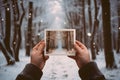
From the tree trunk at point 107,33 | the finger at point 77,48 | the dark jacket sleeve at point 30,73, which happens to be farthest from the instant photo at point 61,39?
the tree trunk at point 107,33

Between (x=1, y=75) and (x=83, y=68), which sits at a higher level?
(x=83, y=68)

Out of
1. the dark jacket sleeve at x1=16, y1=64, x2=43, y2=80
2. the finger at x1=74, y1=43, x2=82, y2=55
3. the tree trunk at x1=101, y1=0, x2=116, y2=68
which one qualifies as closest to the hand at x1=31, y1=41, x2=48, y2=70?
the dark jacket sleeve at x1=16, y1=64, x2=43, y2=80

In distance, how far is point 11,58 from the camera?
12.1 metres

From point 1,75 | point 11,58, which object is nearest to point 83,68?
point 1,75

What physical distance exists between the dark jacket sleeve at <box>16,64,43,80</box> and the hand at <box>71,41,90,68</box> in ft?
1.11

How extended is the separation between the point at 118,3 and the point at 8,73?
10185 mm

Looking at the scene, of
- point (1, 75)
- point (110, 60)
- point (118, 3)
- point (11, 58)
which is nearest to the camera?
point (1, 75)

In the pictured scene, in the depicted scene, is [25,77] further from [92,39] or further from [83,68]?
[92,39]

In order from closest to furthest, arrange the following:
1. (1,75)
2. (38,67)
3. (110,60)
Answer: (38,67) → (1,75) → (110,60)

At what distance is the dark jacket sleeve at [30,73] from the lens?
87.8 inches

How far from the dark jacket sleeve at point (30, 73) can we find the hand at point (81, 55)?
1.11ft

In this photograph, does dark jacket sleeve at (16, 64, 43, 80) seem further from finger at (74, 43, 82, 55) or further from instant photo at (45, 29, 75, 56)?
instant photo at (45, 29, 75, 56)

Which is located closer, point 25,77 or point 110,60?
point 25,77

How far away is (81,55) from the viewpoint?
8.32 feet
